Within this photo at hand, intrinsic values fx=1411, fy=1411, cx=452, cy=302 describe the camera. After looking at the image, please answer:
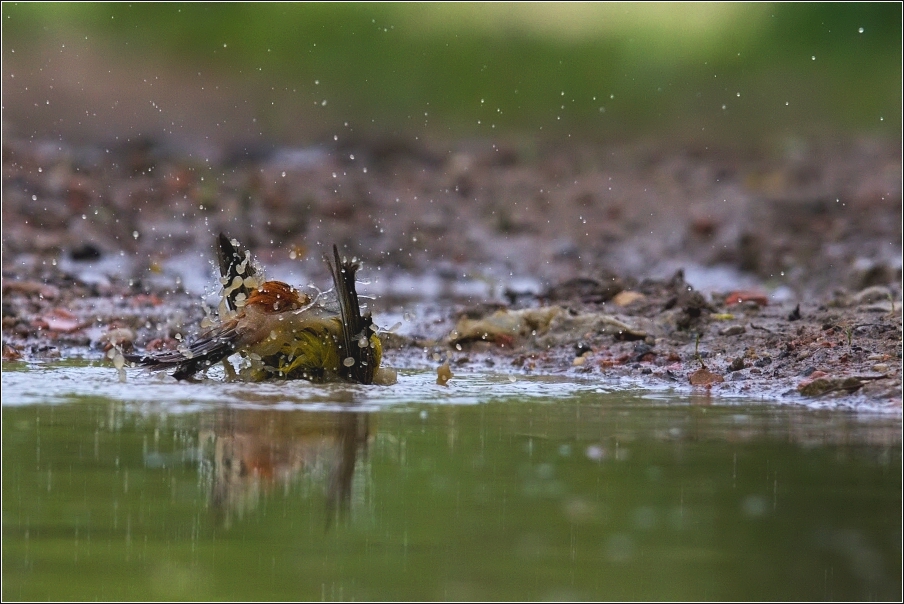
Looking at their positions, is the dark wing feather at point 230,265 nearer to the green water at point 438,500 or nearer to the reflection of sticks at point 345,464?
the green water at point 438,500

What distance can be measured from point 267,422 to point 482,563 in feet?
5.81

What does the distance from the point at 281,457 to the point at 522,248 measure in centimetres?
743

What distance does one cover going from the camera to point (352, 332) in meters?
5.33

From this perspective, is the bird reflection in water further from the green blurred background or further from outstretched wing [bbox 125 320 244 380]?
the green blurred background

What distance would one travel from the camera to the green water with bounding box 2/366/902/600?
2.72m

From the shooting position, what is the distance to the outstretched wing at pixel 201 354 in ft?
17.4

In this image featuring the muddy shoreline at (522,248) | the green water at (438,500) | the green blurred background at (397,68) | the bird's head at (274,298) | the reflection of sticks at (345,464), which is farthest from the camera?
the green blurred background at (397,68)

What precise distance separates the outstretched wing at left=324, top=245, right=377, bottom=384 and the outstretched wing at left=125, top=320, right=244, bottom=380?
42 centimetres

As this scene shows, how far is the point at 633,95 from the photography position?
43.1 feet

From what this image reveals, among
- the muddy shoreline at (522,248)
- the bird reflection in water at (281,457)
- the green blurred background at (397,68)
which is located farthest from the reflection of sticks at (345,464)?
the green blurred background at (397,68)

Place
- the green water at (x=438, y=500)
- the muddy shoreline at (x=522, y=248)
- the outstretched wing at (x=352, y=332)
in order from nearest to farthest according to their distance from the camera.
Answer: the green water at (x=438, y=500) < the outstretched wing at (x=352, y=332) < the muddy shoreline at (x=522, y=248)

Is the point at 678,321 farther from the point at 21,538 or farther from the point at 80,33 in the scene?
the point at 80,33

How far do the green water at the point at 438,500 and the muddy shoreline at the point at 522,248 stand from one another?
1234 mm

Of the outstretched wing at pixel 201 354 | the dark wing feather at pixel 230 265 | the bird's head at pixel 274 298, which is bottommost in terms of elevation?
the outstretched wing at pixel 201 354
